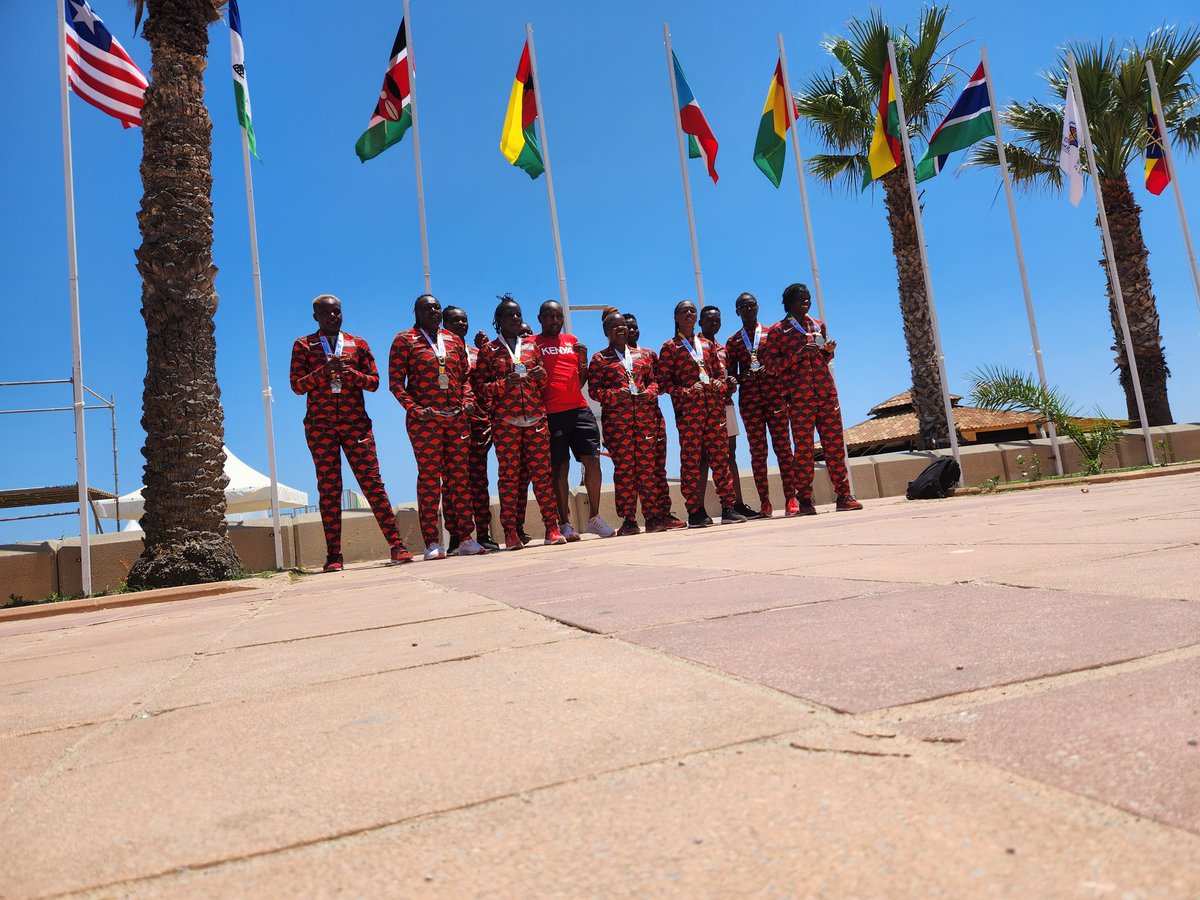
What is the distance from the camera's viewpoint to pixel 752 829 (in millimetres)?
771

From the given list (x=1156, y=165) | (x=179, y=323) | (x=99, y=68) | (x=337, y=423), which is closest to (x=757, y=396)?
(x=337, y=423)

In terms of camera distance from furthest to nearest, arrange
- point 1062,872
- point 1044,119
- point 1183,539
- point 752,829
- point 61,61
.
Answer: point 1044,119 < point 61,61 < point 1183,539 < point 752,829 < point 1062,872

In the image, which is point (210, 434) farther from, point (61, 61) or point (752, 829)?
point (752, 829)

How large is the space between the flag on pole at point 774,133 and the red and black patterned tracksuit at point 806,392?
183 inches

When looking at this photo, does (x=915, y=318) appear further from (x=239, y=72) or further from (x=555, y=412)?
(x=239, y=72)

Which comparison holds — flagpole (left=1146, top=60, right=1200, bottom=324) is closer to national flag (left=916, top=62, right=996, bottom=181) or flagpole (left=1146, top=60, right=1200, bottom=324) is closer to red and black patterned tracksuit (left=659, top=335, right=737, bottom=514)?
national flag (left=916, top=62, right=996, bottom=181)

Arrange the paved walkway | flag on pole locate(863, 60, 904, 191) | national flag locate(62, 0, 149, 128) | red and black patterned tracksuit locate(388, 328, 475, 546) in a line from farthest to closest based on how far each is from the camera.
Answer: flag on pole locate(863, 60, 904, 191) → national flag locate(62, 0, 149, 128) → red and black patterned tracksuit locate(388, 328, 475, 546) → the paved walkway

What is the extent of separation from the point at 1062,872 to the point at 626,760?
0.47 m

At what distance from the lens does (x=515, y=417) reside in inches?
271

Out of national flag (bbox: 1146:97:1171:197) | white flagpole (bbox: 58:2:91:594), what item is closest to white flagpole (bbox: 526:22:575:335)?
white flagpole (bbox: 58:2:91:594)

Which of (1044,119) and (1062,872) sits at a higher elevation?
(1044,119)

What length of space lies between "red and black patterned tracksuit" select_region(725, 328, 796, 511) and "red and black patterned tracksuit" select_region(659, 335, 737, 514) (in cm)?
37

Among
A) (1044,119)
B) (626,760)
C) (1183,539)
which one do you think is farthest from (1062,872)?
(1044,119)

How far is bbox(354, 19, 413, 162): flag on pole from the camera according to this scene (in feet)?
32.3
